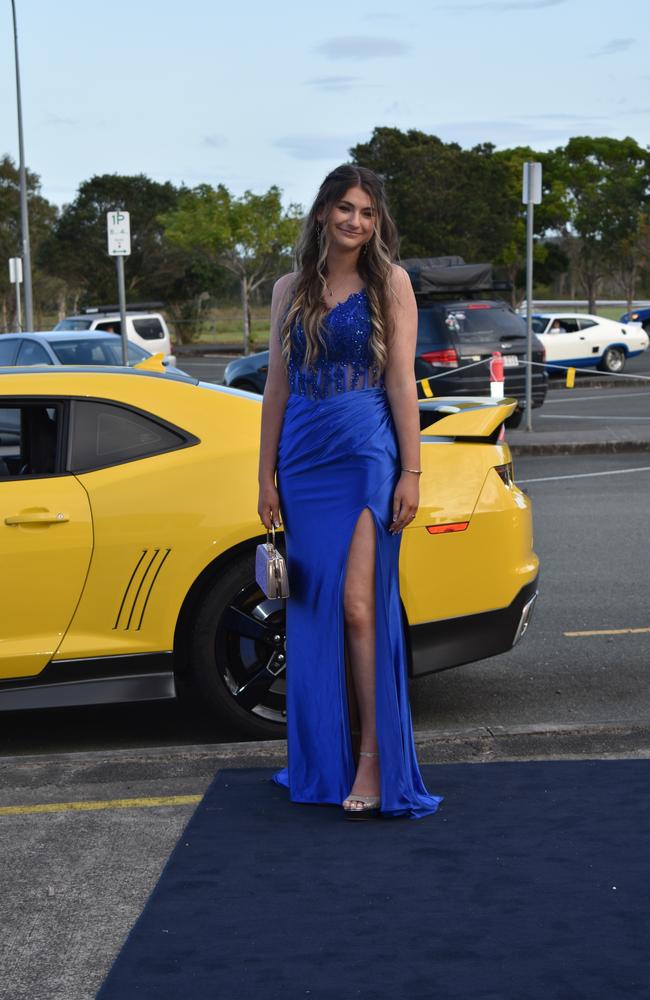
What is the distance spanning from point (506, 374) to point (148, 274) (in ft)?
134

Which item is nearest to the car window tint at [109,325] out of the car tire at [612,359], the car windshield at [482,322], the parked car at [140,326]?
the parked car at [140,326]

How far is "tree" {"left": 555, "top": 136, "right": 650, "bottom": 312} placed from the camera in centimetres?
5188

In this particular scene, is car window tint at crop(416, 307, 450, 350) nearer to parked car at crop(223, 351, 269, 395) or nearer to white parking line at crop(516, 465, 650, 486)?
parked car at crop(223, 351, 269, 395)

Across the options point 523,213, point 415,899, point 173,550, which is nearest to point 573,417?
point 173,550

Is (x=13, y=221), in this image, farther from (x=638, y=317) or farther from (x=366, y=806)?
(x=366, y=806)

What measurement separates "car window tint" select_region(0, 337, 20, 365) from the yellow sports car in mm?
13169

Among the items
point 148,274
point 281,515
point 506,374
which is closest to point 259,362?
point 506,374

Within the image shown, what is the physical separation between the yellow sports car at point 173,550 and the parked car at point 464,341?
11923 mm

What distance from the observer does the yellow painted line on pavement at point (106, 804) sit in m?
4.57

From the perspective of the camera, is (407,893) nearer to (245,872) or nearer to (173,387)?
(245,872)

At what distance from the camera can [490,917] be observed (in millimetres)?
3605

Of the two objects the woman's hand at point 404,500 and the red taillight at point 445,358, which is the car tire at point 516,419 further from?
the woman's hand at point 404,500

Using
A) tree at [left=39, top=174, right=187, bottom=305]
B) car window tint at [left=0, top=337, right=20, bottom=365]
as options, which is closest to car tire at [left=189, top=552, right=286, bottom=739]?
car window tint at [left=0, top=337, right=20, bottom=365]

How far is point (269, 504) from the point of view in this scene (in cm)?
439
